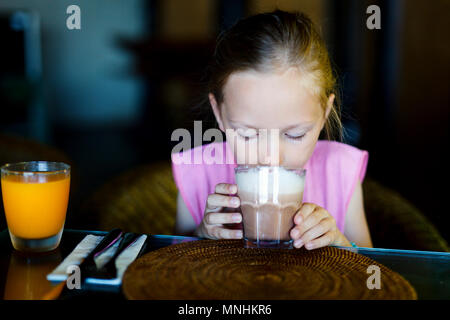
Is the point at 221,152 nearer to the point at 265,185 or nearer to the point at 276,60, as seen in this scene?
the point at 276,60

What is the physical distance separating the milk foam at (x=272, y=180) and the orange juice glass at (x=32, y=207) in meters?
0.36

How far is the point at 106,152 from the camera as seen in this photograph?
18.7 ft

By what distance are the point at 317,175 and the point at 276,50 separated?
523mm

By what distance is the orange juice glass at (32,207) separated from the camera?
0.87 meters

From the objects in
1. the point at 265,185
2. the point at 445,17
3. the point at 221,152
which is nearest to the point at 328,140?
the point at 221,152

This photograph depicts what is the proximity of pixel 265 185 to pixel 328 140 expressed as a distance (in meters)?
0.78

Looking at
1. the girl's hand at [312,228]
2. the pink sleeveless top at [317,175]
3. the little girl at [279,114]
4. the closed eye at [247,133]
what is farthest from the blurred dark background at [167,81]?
the girl's hand at [312,228]

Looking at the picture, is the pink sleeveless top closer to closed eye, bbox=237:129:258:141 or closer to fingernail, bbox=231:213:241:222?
closed eye, bbox=237:129:258:141

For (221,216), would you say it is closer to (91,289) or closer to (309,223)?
(309,223)

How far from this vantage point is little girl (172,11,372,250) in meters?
1.03

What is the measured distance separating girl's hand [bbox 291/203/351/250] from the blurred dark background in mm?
579

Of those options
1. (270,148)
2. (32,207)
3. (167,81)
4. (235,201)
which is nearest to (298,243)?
(235,201)

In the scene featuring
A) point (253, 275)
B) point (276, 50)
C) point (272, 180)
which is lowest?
point (253, 275)

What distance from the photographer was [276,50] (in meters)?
1.23
